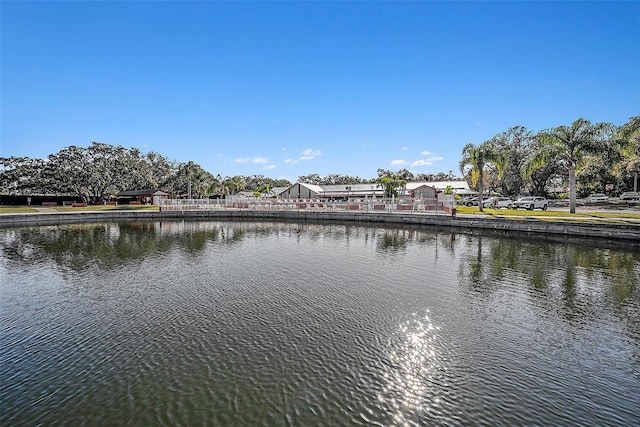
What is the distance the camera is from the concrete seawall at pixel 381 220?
23453mm

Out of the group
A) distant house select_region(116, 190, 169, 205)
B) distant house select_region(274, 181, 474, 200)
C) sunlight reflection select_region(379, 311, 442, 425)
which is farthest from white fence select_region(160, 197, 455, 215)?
sunlight reflection select_region(379, 311, 442, 425)

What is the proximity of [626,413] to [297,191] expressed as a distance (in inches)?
2422

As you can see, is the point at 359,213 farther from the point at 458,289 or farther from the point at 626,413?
the point at 626,413

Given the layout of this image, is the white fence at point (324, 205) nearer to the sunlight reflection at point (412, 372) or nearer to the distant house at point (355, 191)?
the distant house at point (355, 191)

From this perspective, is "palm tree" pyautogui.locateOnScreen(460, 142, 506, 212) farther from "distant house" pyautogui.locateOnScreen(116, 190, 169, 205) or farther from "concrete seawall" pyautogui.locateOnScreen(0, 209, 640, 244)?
"distant house" pyautogui.locateOnScreen(116, 190, 169, 205)

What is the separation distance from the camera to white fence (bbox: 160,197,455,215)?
3678 cm

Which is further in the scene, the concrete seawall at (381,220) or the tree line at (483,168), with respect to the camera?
the tree line at (483,168)

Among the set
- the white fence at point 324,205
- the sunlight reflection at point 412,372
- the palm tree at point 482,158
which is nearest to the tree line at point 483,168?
the palm tree at point 482,158

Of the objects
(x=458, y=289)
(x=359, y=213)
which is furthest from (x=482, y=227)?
(x=458, y=289)

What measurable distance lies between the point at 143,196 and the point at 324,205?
3855 cm

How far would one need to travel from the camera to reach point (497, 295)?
11500 mm

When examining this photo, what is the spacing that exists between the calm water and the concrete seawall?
9.84 meters

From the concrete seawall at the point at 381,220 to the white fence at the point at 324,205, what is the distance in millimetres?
2472

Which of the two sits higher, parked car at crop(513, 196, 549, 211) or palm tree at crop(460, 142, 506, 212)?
palm tree at crop(460, 142, 506, 212)
